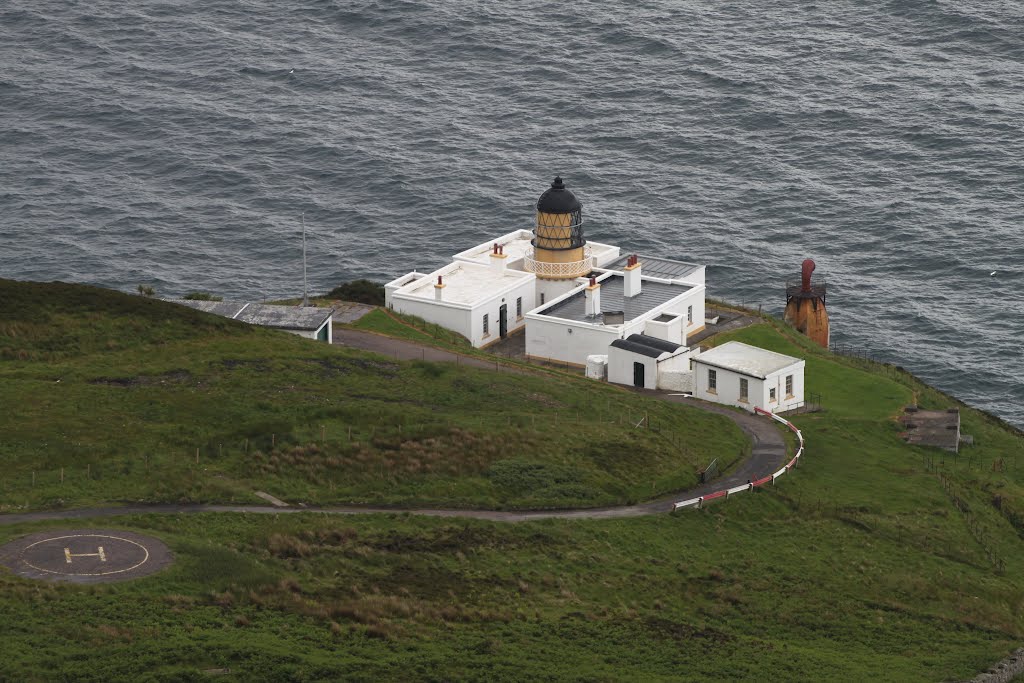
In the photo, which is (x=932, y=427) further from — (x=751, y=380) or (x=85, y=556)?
(x=85, y=556)

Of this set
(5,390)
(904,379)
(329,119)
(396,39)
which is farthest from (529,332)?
(396,39)

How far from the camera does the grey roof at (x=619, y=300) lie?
110 meters

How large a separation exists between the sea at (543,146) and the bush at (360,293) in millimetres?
17763

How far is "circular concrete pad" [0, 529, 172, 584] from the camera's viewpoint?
57969mm

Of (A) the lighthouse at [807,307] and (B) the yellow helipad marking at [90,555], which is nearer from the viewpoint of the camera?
(B) the yellow helipad marking at [90,555]

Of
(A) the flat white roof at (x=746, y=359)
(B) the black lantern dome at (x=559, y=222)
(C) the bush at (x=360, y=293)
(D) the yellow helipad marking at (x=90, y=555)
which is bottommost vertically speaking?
(A) the flat white roof at (x=746, y=359)

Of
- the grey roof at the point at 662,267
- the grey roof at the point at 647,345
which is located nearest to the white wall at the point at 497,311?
the grey roof at the point at 662,267

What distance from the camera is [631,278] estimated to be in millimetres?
112000

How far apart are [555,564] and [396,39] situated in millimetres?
132645

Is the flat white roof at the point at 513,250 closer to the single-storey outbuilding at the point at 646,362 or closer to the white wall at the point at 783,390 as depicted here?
the single-storey outbuilding at the point at 646,362

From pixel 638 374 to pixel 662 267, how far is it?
17.4m

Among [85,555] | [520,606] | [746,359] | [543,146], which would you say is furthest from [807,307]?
[85,555]

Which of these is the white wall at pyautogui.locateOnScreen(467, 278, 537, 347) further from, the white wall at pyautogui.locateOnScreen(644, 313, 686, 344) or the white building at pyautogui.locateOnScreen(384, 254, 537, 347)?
the white wall at pyautogui.locateOnScreen(644, 313, 686, 344)

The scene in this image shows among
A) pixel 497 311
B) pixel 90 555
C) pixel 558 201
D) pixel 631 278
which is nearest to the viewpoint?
pixel 90 555
